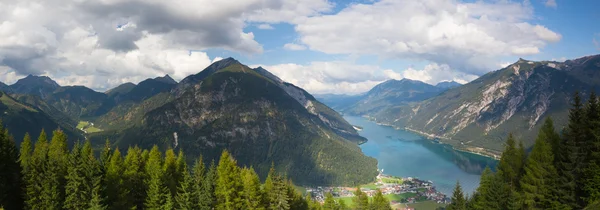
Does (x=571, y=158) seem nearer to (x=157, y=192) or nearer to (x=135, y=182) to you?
(x=157, y=192)

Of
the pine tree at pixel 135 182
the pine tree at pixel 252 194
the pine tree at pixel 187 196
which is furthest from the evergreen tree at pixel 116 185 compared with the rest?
the pine tree at pixel 252 194

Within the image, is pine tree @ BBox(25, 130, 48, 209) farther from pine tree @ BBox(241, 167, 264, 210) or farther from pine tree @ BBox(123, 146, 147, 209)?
pine tree @ BBox(241, 167, 264, 210)

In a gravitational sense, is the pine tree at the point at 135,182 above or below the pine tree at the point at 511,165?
below

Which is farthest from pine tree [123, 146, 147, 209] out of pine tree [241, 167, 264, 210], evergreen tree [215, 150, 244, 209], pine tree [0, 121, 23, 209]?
pine tree [241, 167, 264, 210]

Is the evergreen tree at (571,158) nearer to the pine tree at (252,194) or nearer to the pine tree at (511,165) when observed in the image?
the pine tree at (511,165)

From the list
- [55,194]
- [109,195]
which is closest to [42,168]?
[55,194]

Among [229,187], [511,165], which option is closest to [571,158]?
[511,165]

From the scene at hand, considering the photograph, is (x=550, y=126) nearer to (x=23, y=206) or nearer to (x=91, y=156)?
(x=91, y=156)
